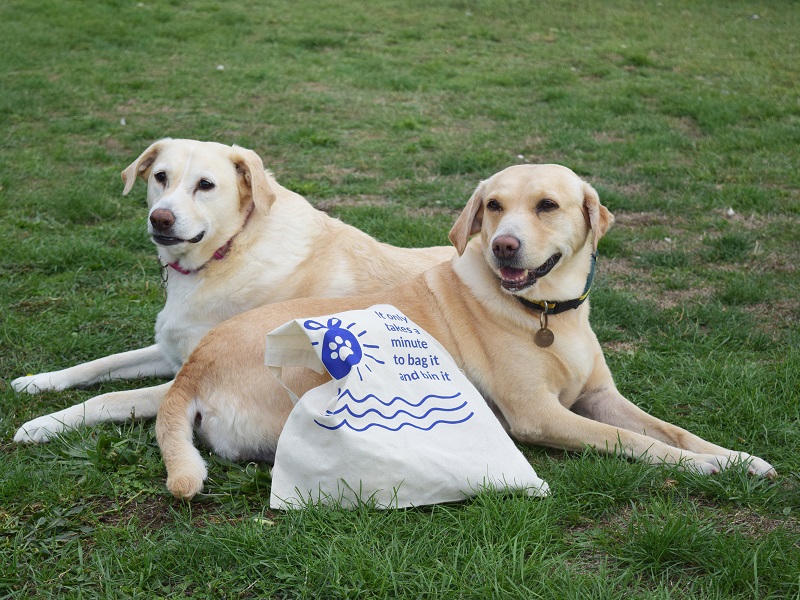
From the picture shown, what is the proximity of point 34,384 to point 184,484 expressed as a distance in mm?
1568

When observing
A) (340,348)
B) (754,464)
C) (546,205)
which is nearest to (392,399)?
(340,348)

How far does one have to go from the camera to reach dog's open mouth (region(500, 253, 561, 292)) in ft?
11.1

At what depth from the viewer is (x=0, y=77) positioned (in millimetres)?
10188

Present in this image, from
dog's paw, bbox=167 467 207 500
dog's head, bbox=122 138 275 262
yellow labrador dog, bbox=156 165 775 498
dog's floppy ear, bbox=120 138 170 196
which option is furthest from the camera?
dog's floppy ear, bbox=120 138 170 196

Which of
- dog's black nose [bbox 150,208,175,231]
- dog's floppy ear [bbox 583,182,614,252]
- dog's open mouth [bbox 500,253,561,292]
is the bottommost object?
dog's open mouth [bbox 500,253,561,292]

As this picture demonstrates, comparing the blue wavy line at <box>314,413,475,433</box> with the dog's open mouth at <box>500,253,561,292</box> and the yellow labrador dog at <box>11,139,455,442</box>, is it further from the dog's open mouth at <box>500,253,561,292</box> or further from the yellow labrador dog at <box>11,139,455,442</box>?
→ the yellow labrador dog at <box>11,139,455,442</box>

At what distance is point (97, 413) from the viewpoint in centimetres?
353

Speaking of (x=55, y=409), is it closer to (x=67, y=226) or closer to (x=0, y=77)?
(x=67, y=226)

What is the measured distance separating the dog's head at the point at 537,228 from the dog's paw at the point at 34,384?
2.15 meters

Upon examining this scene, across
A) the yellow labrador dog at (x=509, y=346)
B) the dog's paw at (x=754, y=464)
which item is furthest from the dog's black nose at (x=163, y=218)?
the dog's paw at (x=754, y=464)

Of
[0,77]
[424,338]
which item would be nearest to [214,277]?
[424,338]

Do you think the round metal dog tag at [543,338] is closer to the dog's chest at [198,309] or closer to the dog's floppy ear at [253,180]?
the dog's chest at [198,309]

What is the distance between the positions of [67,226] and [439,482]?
454 cm

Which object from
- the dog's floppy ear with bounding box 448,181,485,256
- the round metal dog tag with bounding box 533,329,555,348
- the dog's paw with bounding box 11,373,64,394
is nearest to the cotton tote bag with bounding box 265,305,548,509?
the round metal dog tag with bounding box 533,329,555,348
